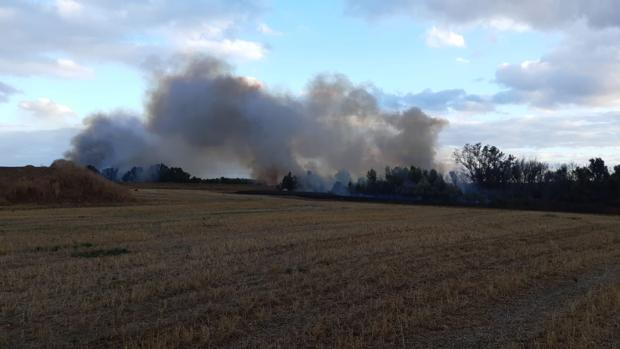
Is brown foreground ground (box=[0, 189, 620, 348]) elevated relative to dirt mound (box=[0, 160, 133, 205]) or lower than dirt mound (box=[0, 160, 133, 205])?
lower

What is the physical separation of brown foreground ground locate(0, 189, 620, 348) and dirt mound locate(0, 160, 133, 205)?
114 ft

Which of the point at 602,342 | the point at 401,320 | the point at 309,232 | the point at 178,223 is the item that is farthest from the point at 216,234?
the point at 602,342

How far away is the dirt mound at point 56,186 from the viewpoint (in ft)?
181

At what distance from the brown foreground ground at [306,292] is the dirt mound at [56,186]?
114 ft

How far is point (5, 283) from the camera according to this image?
13164 millimetres

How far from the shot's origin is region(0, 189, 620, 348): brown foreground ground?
29.9 feet

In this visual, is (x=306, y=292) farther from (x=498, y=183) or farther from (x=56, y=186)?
(x=498, y=183)

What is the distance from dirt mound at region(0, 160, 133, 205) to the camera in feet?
181

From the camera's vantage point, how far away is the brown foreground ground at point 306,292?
910 cm

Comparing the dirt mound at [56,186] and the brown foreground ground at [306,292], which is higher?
the dirt mound at [56,186]

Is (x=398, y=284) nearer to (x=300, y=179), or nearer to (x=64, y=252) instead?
(x=64, y=252)

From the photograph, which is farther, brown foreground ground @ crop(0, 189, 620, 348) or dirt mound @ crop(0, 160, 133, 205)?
dirt mound @ crop(0, 160, 133, 205)

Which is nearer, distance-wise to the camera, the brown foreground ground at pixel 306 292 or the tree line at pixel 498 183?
the brown foreground ground at pixel 306 292

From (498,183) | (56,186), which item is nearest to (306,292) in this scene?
(56,186)
